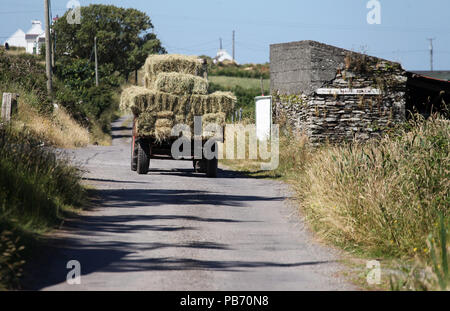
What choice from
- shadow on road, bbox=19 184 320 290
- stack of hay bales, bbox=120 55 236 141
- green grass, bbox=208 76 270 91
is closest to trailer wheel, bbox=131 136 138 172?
stack of hay bales, bbox=120 55 236 141

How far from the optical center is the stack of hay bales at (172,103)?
667 inches

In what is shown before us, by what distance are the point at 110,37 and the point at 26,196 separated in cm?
7641

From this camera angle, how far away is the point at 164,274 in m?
7.17

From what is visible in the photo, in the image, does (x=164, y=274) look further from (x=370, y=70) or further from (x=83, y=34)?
(x=83, y=34)

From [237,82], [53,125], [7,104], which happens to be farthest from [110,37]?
[7,104]

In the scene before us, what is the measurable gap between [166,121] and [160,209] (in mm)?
5497

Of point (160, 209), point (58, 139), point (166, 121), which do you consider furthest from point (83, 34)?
point (160, 209)

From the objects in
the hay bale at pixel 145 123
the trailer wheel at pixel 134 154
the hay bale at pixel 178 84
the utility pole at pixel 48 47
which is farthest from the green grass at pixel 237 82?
the hay bale at pixel 145 123

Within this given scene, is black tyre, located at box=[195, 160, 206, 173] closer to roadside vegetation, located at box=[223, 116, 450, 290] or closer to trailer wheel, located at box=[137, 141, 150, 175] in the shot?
trailer wheel, located at box=[137, 141, 150, 175]

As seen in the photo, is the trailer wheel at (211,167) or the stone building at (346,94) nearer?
the trailer wheel at (211,167)

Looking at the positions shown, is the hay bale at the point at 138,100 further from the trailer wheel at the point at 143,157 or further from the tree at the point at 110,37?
the tree at the point at 110,37

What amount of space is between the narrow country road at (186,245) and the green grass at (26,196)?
25cm

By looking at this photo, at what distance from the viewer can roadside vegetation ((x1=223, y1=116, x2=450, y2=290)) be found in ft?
28.3

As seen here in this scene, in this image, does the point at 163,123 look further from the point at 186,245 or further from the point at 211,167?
the point at 186,245
